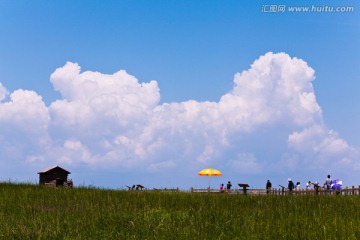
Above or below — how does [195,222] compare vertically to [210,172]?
below

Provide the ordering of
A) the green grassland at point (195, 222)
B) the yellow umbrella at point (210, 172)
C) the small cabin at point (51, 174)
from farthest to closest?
the small cabin at point (51, 174) → the yellow umbrella at point (210, 172) → the green grassland at point (195, 222)

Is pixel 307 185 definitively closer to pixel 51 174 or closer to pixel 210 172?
pixel 210 172

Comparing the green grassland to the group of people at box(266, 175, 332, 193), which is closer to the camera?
the green grassland

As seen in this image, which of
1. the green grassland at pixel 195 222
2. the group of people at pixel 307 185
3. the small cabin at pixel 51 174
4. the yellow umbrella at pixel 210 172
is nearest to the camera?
the green grassland at pixel 195 222

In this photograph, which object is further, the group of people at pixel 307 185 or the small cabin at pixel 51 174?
the small cabin at pixel 51 174

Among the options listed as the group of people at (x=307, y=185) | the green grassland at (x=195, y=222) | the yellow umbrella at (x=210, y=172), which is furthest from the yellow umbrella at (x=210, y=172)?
the green grassland at (x=195, y=222)

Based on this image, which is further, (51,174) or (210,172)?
(51,174)

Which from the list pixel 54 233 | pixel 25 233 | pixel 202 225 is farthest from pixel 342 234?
pixel 25 233

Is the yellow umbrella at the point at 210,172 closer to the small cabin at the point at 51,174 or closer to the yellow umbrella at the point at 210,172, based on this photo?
the yellow umbrella at the point at 210,172

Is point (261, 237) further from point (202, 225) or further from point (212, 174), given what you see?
point (212, 174)

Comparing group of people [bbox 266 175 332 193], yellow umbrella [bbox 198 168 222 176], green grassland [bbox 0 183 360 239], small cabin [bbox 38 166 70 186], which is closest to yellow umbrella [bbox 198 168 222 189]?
yellow umbrella [bbox 198 168 222 176]

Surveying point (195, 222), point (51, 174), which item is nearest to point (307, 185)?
point (51, 174)

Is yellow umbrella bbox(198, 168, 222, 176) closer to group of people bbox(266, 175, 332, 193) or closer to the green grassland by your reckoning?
group of people bbox(266, 175, 332, 193)

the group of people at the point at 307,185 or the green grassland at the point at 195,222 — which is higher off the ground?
the group of people at the point at 307,185
